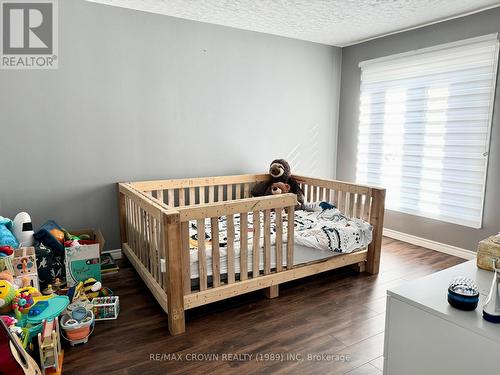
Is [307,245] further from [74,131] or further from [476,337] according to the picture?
[74,131]

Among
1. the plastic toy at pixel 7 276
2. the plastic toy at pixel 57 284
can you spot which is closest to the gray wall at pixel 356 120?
the plastic toy at pixel 57 284

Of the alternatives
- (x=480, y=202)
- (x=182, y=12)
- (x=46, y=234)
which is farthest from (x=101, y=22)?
(x=480, y=202)

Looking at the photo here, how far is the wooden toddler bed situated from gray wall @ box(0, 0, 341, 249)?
27 centimetres

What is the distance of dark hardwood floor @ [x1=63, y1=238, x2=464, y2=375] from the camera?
1716 mm

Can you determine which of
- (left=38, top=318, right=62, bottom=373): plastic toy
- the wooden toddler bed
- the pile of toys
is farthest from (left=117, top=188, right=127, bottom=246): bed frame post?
(left=38, top=318, right=62, bottom=373): plastic toy

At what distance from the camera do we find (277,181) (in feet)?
11.8

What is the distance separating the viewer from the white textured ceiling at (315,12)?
279 cm

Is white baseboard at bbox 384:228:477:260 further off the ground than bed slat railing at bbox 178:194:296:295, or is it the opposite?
bed slat railing at bbox 178:194:296:295

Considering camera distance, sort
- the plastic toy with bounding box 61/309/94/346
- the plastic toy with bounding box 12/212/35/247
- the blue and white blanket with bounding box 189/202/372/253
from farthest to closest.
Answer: the blue and white blanket with bounding box 189/202/372/253
the plastic toy with bounding box 12/212/35/247
the plastic toy with bounding box 61/309/94/346

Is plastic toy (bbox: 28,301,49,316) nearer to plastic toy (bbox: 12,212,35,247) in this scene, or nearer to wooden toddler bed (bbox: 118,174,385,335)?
wooden toddler bed (bbox: 118,174,385,335)

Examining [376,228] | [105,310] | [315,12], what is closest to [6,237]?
[105,310]

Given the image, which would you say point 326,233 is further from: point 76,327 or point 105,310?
point 76,327

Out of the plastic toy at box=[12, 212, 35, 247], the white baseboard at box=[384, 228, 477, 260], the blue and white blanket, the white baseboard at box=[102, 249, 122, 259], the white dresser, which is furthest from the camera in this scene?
the white baseboard at box=[384, 228, 477, 260]

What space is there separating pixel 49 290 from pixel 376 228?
2.43 meters
